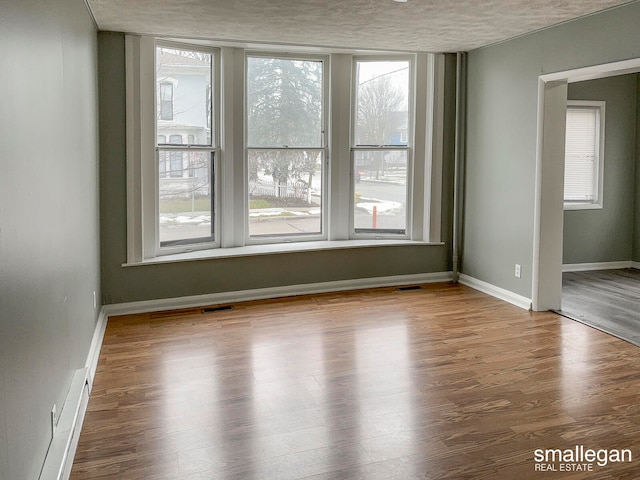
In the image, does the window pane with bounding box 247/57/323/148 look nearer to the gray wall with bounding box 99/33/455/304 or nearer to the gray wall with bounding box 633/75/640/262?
the gray wall with bounding box 99/33/455/304

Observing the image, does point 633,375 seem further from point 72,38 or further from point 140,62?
point 140,62

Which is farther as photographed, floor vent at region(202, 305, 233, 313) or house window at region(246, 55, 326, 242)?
house window at region(246, 55, 326, 242)

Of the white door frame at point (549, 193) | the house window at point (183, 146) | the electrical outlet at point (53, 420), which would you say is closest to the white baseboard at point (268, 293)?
the house window at point (183, 146)

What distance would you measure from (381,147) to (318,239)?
1.14 meters

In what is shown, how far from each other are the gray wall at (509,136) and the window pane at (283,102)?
1553 mm

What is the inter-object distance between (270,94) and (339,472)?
3.93m

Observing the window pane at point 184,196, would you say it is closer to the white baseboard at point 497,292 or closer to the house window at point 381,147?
the house window at point 381,147

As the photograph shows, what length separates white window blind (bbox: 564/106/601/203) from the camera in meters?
6.54

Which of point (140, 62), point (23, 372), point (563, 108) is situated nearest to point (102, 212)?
point (140, 62)

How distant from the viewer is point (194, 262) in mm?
5109

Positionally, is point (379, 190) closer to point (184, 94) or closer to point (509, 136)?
point (509, 136)

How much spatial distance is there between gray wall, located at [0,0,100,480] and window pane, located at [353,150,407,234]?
→ 10.0 feet

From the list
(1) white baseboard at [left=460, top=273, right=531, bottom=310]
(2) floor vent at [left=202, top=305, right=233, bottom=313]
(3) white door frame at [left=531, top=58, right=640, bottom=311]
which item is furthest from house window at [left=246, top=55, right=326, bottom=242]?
(3) white door frame at [left=531, top=58, right=640, bottom=311]

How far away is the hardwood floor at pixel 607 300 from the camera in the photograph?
4512 millimetres
